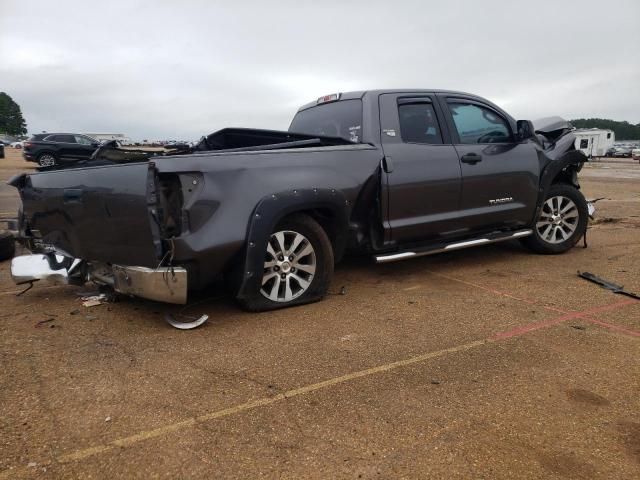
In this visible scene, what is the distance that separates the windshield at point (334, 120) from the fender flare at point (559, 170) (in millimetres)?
A: 2311

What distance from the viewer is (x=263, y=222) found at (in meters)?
3.49

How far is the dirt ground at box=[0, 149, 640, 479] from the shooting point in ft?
6.72

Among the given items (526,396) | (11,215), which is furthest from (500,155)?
(11,215)

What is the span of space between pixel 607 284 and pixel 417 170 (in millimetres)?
2011

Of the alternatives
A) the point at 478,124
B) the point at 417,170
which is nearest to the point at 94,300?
the point at 417,170

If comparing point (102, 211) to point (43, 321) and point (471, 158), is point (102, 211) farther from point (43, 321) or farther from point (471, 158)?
point (471, 158)

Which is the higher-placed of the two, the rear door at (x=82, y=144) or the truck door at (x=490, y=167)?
the rear door at (x=82, y=144)

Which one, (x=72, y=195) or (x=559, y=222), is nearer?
(x=72, y=195)

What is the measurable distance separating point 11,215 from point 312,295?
745 centimetres

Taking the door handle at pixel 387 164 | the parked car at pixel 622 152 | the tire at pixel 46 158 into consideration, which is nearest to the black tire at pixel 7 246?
the door handle at pixel 387 164

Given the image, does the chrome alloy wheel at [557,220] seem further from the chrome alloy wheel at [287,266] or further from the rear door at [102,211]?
the rear door at [102,211]

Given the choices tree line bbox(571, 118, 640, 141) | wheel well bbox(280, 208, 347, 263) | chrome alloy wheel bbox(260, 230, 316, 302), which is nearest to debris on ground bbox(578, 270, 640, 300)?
wheel well bbox(280, 208, 347, 263)

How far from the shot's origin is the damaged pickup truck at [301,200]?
129 inches

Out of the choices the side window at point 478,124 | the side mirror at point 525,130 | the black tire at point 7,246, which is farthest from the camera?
the black tire at point 7,246
